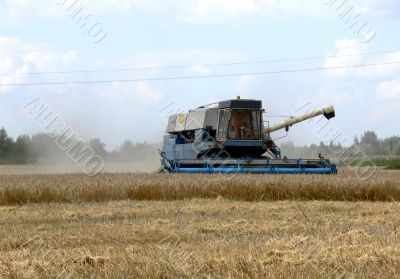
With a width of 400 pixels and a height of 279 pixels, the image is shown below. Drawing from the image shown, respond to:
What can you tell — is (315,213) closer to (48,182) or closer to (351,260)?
(351,260)

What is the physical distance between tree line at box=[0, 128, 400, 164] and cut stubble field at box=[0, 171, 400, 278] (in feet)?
34.7

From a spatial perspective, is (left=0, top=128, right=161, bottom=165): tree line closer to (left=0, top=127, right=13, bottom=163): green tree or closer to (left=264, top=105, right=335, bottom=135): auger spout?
(left=0, top=127, right=13, bottom=163): green tree

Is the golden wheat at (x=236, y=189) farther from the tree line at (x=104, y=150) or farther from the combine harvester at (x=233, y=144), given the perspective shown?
the tree line at (x=104, y=150)

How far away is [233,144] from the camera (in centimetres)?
2106

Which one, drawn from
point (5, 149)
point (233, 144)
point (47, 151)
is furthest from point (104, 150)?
point (233, 144)

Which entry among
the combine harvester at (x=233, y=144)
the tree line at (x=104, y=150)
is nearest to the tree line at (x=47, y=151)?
the tree line at (x=104, y=150)

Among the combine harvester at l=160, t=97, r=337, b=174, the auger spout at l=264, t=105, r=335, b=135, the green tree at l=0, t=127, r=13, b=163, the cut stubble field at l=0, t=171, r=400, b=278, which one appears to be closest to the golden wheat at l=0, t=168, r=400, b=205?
the cut stubble field at l=0, t=171, r=400, b=278

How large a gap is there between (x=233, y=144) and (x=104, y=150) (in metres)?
22.1

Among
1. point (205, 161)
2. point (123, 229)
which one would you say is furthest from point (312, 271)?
point (205, 161)

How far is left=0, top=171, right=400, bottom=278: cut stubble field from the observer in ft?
17.8

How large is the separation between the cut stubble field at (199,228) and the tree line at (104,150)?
10579 mm

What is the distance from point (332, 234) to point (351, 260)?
222cm

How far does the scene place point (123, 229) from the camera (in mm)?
8914

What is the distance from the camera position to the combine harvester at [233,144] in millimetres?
19719
